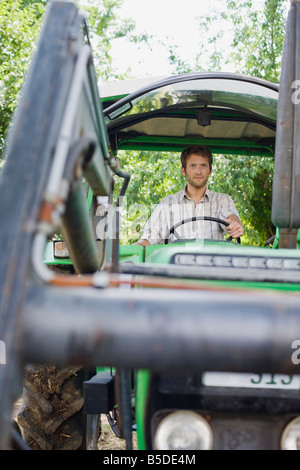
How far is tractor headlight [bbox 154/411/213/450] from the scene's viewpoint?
1438 mm

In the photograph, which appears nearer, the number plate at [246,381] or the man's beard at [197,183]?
the number plate at [246,381]

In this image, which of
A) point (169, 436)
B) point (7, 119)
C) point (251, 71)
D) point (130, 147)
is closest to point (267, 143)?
point (130, 147)

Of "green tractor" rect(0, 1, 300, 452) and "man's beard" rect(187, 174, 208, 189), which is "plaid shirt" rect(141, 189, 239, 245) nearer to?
"man's beard" rect(187, 174, 208, 189)

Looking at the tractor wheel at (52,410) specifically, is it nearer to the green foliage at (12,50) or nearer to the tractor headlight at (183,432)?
the tractor headlight at (183,432)

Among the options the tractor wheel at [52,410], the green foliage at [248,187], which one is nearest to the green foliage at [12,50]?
the green foliage at [248,187]

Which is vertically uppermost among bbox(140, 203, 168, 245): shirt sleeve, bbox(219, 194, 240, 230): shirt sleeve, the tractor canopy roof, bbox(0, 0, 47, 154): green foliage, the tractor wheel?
bbox(0, 0, 47, 154): green foliage

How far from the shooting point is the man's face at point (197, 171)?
3625mm

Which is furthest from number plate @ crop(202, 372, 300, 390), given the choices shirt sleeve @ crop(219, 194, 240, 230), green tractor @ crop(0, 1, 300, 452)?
shirt sleeve @ crop(219, 194, 240, 230)

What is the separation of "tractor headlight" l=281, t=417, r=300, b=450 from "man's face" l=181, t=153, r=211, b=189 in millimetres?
2353

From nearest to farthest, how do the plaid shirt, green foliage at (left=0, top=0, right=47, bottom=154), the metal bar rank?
1. the metal bar
2. the plaid shirt
3. green foliage at (left=0, top=0, right=47, bottom=154)

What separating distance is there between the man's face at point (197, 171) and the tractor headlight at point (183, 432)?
7.72 feet

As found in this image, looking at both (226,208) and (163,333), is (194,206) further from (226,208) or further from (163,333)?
(163,333)

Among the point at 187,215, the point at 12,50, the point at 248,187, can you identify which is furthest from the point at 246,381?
the point at 12,50
